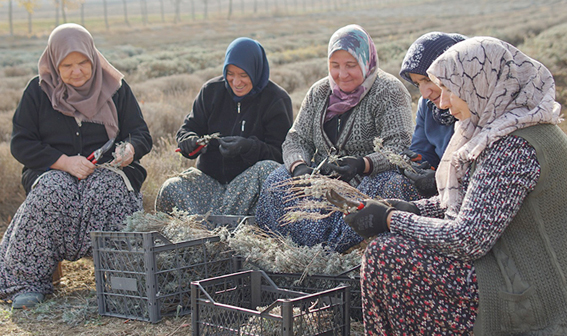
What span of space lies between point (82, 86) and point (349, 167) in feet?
6.75

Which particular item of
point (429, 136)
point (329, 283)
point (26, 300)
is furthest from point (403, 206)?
point (26, 300)

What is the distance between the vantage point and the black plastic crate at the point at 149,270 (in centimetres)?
317

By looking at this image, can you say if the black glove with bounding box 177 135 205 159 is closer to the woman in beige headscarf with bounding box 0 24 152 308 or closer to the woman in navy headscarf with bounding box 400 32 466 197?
the woman in beige headscarf with bounding box 0 24 152 308

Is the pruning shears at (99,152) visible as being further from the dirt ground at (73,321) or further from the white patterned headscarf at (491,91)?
the white patterned headscarf at (491,91)

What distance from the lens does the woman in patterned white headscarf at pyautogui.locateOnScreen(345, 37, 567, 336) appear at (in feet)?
7.09

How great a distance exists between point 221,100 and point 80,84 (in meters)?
1.09

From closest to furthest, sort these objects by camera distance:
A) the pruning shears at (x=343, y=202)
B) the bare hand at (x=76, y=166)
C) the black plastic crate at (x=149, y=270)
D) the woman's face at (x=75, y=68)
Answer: the pruning shears at (x=343, y=202) < the black plastic crate at (x=149, y=270) < the bare hand at (x=76, y=166) < the woman's face at (x=75, y=68)

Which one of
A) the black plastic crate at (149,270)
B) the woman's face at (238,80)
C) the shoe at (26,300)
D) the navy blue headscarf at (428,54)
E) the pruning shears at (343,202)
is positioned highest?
the navy blue headscarf at (428,54)

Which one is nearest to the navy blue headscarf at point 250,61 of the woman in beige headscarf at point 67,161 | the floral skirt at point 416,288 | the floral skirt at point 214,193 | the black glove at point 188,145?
the black glove at point 188,145

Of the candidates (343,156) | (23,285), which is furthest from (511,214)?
(23,285)

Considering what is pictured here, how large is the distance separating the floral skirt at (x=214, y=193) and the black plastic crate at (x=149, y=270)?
89cm

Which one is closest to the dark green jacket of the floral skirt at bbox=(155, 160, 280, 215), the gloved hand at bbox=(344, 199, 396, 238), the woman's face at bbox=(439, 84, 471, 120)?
the woman's face at bbox=(439, 84, 471, 120)

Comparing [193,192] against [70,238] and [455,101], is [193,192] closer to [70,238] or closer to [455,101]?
[70,238]

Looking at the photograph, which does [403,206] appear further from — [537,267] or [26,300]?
[26,300]
